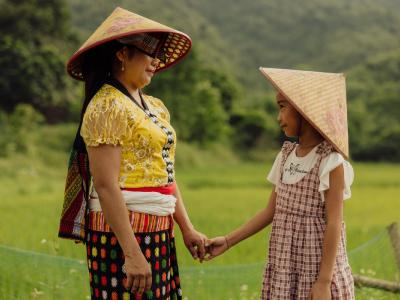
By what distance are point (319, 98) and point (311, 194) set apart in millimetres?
313

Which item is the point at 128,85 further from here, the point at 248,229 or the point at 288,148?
the point at 248,229

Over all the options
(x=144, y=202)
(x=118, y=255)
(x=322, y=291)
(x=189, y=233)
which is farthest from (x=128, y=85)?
(x=322, y=291)

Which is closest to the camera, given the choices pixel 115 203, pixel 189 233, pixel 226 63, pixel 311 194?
pixel 115 203

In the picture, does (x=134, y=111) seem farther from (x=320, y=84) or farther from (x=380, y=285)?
(x=380, y=285)

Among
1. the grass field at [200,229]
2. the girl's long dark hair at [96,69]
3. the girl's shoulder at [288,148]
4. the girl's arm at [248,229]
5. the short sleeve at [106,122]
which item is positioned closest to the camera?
the short sleeve at [106,122]

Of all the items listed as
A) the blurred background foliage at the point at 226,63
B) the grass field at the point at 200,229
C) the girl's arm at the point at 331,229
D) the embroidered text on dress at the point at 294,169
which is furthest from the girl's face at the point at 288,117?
the blurred background foliage at the point at 226,63

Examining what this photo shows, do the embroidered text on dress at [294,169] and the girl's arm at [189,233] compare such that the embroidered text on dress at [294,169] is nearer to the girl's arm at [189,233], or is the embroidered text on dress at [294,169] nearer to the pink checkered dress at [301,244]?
the pink checkered dress at [301,244]

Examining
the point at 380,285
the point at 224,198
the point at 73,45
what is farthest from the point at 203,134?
the point at 380,285

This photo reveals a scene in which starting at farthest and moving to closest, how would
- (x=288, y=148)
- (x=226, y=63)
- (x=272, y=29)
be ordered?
(x=272, y=29) < (x=226, y=63) < (x=288, y=148)

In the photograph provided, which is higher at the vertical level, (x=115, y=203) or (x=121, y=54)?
(x=121, y=54)

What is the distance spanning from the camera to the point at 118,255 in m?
1.88

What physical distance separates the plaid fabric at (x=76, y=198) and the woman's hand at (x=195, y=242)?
477 millimetres

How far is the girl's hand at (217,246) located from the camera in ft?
7.78

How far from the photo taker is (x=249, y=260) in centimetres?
516
